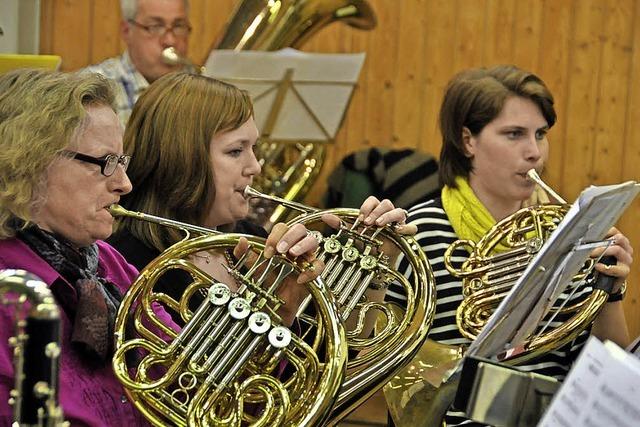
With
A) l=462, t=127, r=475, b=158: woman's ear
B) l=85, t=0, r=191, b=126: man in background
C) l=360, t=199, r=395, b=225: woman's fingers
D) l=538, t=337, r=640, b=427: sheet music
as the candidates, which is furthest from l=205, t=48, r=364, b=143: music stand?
l=538, t=337, r=640, b=427: sheet music

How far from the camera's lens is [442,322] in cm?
259

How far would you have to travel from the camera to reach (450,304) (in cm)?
260

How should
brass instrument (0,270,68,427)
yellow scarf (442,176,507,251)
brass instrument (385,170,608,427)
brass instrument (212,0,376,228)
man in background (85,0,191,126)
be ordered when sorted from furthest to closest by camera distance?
1. man in background (85,0,191,126)
2. brass instrument (212,0,376,228)
3. yellow scarf (442,176,507,251)
4. brass instrument (385,170,608,427)
5. brass instrument (0,270,68,427)

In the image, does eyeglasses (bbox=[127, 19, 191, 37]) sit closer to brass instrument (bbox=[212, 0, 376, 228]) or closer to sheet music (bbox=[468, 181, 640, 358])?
brass instrument (bbox=[212, 0, 376, 228])

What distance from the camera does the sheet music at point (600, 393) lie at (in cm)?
125

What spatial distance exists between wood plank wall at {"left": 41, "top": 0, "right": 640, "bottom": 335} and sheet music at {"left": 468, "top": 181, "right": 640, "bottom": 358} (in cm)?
285

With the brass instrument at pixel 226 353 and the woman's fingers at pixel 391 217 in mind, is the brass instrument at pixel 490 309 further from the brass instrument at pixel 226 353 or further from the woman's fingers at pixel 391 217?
the brass instrument at pixel 226 353

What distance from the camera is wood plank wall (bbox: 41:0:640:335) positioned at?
4.66 metres

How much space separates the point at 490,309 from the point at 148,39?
6.51 feet

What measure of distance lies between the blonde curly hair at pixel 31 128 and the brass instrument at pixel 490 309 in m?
0.94

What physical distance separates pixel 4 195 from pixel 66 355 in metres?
0.26

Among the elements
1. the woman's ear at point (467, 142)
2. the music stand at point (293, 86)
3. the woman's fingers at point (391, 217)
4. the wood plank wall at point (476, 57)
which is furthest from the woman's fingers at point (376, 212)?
the wood plank wall at point (476, 57)

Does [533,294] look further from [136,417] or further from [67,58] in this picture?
[67,58]

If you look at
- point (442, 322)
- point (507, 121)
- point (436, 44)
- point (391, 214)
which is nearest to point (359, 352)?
point (391, 214)
